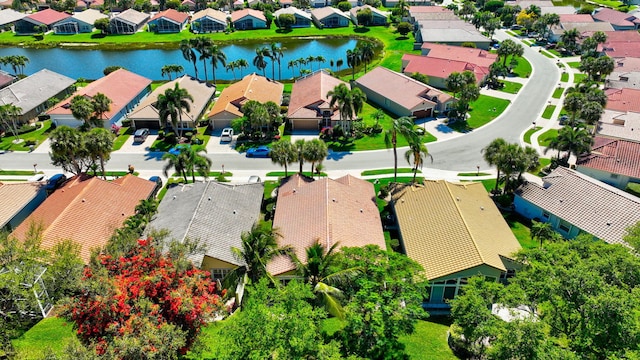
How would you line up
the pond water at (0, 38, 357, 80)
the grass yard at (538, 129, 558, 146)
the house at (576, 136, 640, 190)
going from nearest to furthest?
the house at (576, 136, 640, 190) < the grass yard at (538, 129, 558, 146) < the pond water at (0, 38, 357, 80)

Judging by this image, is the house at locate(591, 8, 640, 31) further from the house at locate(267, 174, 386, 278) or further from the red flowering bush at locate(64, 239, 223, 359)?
the red flowering bush at locate(64, 239, 223, 359)

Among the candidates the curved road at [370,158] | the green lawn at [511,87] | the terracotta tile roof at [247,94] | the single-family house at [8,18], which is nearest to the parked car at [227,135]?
the terracotta tile roof at [247,94]

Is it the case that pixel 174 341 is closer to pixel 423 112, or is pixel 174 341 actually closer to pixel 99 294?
pixel 99 294

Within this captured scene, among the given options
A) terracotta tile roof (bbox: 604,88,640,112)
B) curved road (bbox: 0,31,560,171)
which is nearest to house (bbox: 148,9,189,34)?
curved road (bbox: 0,31,560,171)

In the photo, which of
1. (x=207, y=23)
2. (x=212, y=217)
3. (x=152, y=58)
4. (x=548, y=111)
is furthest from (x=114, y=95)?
(x=548, y=111)

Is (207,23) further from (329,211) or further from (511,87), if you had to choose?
(329,211)

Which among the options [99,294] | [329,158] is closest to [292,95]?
[329,158]

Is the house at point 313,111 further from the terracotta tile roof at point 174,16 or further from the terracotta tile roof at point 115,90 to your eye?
the terracotta tile roof at point 174,16
